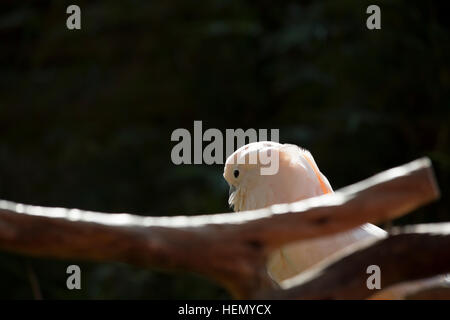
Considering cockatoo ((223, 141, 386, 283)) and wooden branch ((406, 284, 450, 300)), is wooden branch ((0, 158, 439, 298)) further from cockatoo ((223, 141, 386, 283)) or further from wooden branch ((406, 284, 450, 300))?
cockatoo ((223, 141, 386, 283))

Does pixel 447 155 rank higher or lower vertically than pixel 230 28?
lower

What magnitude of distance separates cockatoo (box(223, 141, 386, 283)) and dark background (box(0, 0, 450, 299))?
5.88ft

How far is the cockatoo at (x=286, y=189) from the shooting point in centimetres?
189

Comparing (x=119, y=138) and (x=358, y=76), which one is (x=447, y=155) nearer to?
(x=358, y=76)

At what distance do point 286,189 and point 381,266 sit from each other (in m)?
→ 0.91

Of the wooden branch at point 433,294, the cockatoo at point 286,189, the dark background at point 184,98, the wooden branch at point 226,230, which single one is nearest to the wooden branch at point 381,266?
the wooden branch at point 226,230

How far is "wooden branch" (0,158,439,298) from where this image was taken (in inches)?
37.5

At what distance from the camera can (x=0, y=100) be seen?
529 centimetres

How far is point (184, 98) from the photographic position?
195 inches

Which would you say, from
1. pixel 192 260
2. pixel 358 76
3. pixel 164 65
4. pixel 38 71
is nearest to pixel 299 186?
pixel 192 260

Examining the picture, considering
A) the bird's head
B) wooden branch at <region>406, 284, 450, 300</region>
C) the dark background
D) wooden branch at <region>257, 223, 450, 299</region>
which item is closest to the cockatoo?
the bird's head

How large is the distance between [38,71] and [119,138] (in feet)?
3.53

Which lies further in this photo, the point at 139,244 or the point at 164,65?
the point at 164,65
